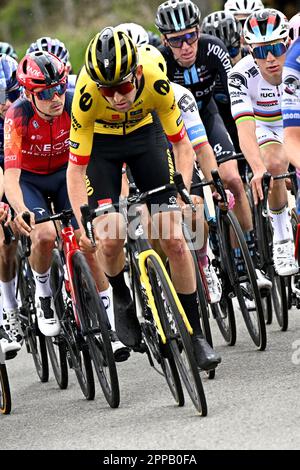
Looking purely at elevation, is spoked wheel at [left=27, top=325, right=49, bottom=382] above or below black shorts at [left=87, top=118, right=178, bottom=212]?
below

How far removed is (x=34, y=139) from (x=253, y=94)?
2.03 m

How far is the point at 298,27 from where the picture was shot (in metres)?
7.55

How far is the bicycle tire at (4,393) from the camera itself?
799cm

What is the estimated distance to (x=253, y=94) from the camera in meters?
9.88

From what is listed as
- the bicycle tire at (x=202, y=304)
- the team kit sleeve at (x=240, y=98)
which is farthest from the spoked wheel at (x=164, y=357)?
the team kit sleeve at (x=240, y=98)

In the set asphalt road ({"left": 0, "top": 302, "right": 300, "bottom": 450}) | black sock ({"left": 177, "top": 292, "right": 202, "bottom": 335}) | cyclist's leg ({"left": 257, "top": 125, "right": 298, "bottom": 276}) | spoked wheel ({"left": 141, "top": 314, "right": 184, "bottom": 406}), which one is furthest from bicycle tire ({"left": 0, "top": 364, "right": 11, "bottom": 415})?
cyclist's leg ({"left": 257, "top": 125, "right": 298, "bottom": 276})

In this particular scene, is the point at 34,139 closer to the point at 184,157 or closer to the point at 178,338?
the point at 184,157

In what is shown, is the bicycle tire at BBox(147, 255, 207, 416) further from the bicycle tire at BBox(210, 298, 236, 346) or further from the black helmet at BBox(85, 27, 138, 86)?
the bicycle tire at BBox(210, 298, 236, 346)

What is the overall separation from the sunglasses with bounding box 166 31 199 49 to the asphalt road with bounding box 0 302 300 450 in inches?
107

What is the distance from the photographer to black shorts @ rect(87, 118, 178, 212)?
7840mm

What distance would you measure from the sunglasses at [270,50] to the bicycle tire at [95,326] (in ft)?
8.24

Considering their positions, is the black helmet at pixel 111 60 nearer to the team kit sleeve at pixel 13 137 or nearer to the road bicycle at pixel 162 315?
the road bicycle at pixel 162 315

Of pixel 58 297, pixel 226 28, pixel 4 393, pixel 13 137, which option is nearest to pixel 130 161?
pixel 13 137

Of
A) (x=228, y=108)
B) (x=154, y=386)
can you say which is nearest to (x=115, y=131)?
(x=154, y=386)
